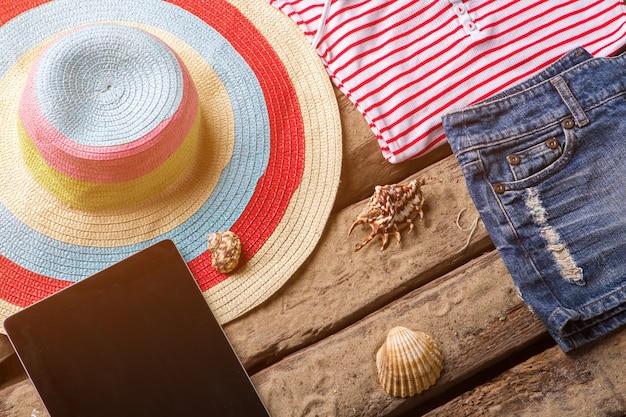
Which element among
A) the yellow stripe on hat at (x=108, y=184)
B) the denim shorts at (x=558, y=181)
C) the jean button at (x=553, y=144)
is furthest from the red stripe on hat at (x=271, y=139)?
the jean button at (x=553, y=144)

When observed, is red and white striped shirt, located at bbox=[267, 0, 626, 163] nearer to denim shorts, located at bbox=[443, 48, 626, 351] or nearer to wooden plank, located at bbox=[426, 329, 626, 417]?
denim shorts, located at bbox=[443, 48, 626, 351]

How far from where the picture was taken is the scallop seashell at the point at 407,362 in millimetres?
805

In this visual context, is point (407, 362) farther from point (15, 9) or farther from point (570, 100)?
point (15, 9)

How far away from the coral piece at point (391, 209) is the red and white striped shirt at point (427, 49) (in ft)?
0.21

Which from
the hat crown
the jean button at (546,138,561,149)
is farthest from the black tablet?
the jean button at (546,138,561,149)

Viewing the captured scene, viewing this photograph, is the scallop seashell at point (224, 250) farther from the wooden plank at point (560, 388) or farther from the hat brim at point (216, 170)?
the wooden plank at point (560, 388)

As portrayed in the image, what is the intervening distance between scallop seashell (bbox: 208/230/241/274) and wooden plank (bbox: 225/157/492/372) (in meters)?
0.08

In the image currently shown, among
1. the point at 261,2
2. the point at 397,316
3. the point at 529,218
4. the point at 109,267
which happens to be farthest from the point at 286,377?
the point at 261,2

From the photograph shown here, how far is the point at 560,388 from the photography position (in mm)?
829

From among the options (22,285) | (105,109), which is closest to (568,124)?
(105,109)

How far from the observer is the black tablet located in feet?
2.60

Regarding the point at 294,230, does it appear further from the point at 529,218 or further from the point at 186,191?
the point at 529,218

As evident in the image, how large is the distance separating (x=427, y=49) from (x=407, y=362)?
46 centimetres

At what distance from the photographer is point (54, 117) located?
75 centimetres
